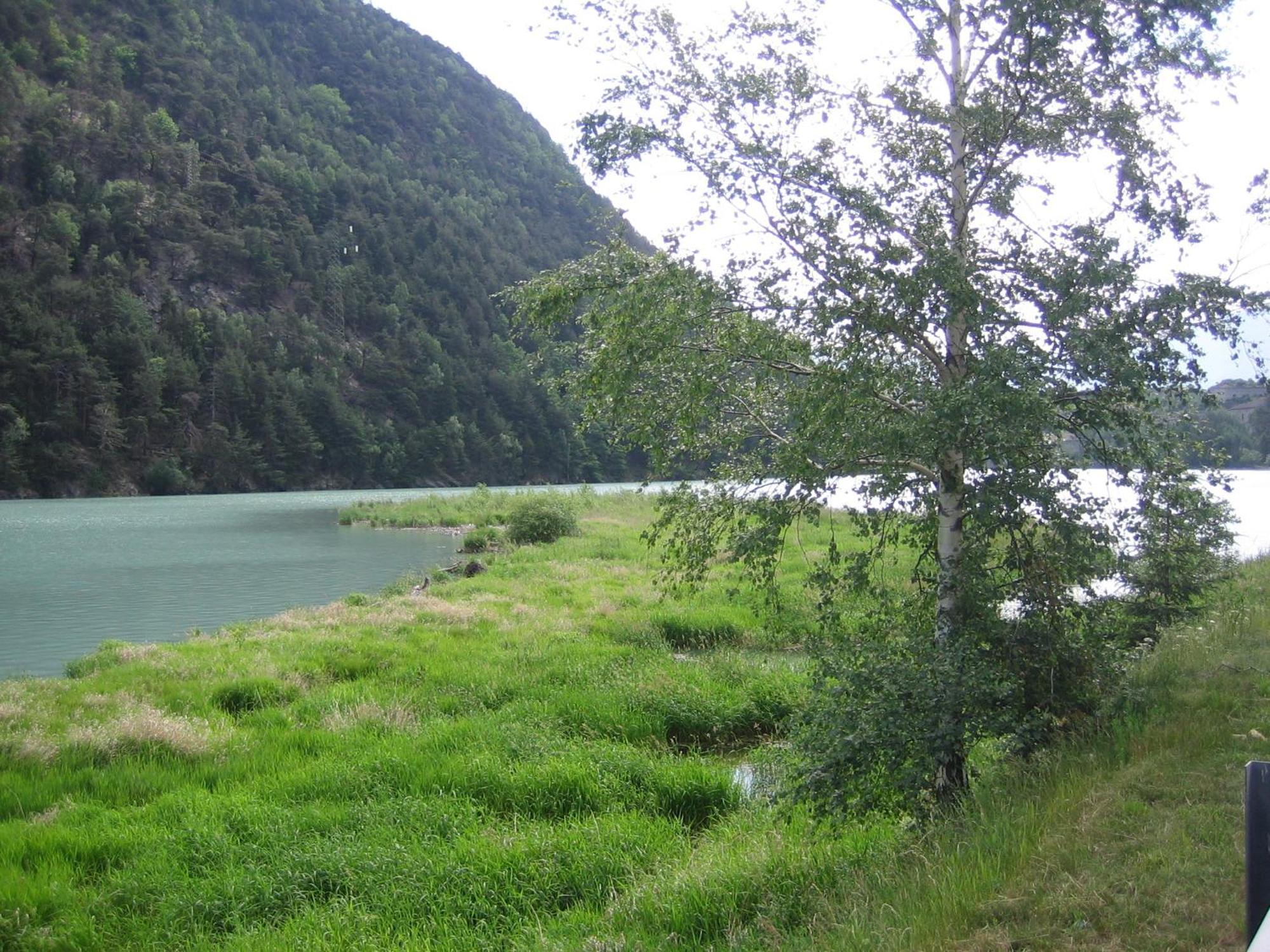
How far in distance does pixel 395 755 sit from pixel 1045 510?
21.0ft

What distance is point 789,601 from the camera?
17.7 meters

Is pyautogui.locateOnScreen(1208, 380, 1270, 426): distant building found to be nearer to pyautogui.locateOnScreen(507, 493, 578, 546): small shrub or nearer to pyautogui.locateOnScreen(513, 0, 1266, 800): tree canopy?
pyautogui.locateOnScreen(513, 0, 1266, 800): tree canopy

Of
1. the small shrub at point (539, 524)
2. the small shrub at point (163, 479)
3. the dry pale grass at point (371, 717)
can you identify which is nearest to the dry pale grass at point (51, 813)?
the dry pale grass at point (371, 717)

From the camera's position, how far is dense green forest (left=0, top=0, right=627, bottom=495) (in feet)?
271

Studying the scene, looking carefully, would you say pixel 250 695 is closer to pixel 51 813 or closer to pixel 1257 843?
pixel 51 813

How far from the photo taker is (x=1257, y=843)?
2.53 metres

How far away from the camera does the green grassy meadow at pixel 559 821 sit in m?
4.96

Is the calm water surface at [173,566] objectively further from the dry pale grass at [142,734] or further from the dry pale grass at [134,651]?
the dry pale grass at [142,734]

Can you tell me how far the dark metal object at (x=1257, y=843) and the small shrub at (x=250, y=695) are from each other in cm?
1082

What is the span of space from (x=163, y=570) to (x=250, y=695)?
1873 cm

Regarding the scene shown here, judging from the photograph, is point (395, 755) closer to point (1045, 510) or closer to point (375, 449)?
point (1045, 510)

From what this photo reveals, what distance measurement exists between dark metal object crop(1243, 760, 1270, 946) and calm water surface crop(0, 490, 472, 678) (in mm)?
16033

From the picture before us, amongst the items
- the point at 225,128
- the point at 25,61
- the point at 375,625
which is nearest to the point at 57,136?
the point at 25,61

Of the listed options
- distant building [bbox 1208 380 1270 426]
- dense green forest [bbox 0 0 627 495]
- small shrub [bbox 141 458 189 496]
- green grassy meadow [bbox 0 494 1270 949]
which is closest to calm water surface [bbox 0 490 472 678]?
green grassy meadow [bbox 0 494 1270 949]
